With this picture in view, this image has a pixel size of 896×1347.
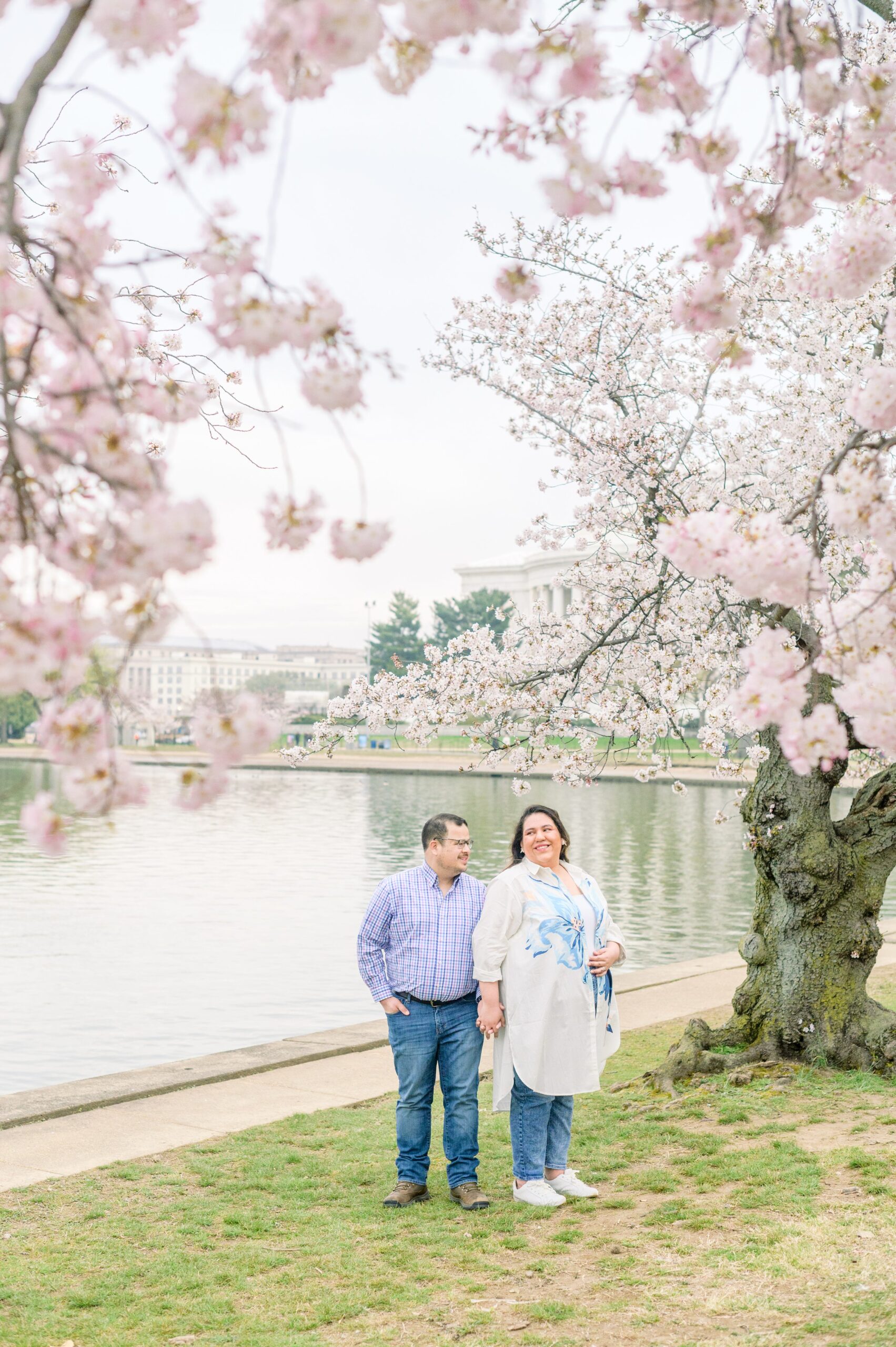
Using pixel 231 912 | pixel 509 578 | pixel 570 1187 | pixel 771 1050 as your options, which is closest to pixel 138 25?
pixel 570 1187

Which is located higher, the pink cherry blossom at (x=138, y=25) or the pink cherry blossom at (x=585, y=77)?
the pink cherry blossom at (x=585, y=77)

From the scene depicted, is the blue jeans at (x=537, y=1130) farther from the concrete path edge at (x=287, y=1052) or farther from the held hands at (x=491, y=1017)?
the concrete path edge at (x=287, y=1052)

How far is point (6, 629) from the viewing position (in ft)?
8.71

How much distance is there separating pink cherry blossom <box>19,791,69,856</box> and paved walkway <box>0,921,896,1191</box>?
12.8ft

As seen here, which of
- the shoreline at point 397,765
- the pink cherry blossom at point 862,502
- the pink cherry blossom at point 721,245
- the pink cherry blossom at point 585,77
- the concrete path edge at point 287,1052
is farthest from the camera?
the shoreline at point 397,765

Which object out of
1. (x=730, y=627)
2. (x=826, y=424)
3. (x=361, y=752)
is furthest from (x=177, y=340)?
(x=361, y=752)

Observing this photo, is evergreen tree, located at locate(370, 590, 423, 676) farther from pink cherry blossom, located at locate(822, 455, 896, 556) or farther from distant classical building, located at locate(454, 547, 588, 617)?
pink cherry blossom, located at locate(822, 455, 896, 556)

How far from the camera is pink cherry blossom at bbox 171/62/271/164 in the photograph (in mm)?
2596

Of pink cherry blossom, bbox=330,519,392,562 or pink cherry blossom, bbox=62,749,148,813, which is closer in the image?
pink cherry blossom, bbox=62,749,148,813

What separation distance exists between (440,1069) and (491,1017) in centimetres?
34

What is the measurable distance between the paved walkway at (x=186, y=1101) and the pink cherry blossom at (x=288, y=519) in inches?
173

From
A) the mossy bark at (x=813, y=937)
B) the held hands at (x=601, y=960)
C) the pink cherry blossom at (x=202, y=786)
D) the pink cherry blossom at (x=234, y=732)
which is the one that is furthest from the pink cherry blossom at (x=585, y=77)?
the mossy bark at (x=813, y=937)

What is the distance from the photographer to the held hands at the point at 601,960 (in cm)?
575

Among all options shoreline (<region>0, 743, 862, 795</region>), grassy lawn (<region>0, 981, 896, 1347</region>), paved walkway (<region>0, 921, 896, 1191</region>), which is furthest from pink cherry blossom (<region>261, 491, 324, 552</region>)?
shoreline (<region>0, 743, 862, 795</region>)
